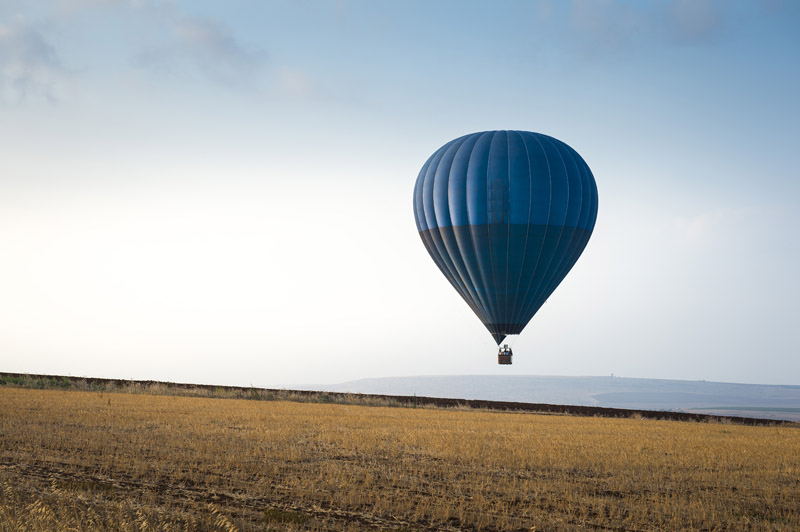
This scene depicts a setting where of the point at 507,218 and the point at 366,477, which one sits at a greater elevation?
the point at 507,218

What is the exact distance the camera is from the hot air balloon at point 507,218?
41594 millimetres

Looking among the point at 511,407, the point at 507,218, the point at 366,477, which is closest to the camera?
the point at 366,477

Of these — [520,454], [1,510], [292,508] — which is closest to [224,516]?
[292,508]

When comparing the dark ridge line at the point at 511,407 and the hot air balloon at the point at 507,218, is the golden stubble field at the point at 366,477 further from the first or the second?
the dark ridge line at the point at 511,407

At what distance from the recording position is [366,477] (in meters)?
17.8

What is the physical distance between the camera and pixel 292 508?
14.2 metres

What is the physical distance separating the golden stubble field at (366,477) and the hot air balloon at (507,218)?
12.6 metres

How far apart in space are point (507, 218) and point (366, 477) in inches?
1022

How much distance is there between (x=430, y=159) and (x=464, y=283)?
316 inches

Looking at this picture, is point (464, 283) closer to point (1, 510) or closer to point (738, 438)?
point (738, 438)

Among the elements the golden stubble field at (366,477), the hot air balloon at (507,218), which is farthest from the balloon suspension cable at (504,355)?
the golden stubble field at (366,477)

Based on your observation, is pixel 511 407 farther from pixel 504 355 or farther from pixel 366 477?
pixel 366 477

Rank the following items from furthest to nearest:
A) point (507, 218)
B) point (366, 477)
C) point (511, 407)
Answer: point (511, 407) < point (507, 218) < point (366, 477)

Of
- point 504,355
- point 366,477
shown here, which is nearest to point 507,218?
point 504,355
